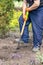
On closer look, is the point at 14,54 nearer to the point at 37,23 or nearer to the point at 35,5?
the point at 37,23

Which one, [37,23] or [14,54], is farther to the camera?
[37,23]

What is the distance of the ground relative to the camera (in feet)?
22.1

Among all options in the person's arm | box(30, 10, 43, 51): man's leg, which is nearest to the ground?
box(30, 10, 43, 51): man's leg

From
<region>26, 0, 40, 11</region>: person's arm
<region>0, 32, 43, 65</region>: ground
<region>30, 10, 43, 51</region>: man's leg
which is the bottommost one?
<region>0, 32, 43, 65</region>: ground

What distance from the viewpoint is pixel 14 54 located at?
23.9 ft

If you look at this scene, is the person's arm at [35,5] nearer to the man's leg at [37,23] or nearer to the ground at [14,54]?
the man's leg at [37,23]

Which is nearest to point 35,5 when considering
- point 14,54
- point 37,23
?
point 37,23

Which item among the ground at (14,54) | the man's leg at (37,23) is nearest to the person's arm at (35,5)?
the man's leg at (37,23)

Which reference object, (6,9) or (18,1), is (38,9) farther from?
(18,1)

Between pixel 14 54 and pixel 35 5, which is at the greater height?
pixel 35 5

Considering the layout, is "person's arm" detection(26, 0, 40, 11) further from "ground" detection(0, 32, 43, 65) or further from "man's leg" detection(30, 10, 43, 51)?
"ground" detection(0, 32, 43, 65)

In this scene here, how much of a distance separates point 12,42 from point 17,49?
0.71m

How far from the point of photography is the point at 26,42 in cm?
827

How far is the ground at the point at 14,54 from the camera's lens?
22.1 ft
